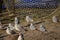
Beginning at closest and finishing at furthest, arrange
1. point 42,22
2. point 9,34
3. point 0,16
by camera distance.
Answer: point 9,34 < point 42,22 < point 0,16

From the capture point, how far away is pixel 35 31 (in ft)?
19.4

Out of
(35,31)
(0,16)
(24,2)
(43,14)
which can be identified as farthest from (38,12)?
(35,31)

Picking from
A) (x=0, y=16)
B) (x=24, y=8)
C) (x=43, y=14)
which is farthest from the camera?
(x=24, y=8)

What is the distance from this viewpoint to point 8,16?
294 inches

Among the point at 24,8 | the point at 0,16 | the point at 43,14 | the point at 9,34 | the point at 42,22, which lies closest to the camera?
the point at 9,34

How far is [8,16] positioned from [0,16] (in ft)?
1.11

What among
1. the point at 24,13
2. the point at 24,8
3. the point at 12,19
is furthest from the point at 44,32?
the point at 24,8

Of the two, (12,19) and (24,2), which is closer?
(12,19)

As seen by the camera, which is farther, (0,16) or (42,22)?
(0,16)

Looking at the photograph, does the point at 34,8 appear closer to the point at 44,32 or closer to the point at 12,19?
the point at 12,19

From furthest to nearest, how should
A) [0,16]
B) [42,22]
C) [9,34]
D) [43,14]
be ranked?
[43,14] → [0,16] → [42,22] → [9,34]

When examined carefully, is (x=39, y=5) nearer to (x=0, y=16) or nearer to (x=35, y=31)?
(x=0, y=16)

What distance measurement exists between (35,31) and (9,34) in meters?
0.77

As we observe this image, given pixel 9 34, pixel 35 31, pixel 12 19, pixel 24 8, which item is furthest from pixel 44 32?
pixel 24 8
